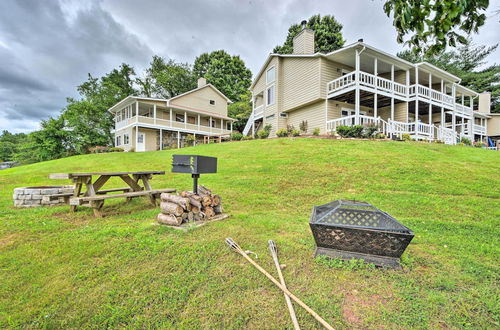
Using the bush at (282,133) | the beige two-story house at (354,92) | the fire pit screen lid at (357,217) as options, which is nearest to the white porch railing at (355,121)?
the beige two-story house at (354,92)

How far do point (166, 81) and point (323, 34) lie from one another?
903 inches

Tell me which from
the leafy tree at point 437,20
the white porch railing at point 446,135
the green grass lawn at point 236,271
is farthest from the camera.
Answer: the white porch railing at point 446,135

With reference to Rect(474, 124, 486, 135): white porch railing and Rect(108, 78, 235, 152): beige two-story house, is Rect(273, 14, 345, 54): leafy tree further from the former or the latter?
Rect(474, 124, 486, 135): white porch railing

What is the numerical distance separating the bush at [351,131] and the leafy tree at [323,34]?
2203 cm

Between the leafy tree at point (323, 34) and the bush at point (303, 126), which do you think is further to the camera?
the leafy tree at point (323, 34)

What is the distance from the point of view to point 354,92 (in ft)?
43.5

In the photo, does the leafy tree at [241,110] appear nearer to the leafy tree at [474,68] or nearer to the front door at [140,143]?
the front door at [140,143]

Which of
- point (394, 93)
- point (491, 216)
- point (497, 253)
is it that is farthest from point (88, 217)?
point (394, 93)

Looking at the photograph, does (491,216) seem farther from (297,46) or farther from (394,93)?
(297,46)

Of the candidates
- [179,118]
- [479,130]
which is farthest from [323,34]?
[179,118]

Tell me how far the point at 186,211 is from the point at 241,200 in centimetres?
188

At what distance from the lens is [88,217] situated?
427cm

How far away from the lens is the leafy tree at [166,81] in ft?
101

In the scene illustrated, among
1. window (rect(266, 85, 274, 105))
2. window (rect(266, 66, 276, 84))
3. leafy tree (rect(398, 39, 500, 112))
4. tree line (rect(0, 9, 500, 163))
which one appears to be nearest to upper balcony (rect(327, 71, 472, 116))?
window (rect(266, 85, 274, 105))
